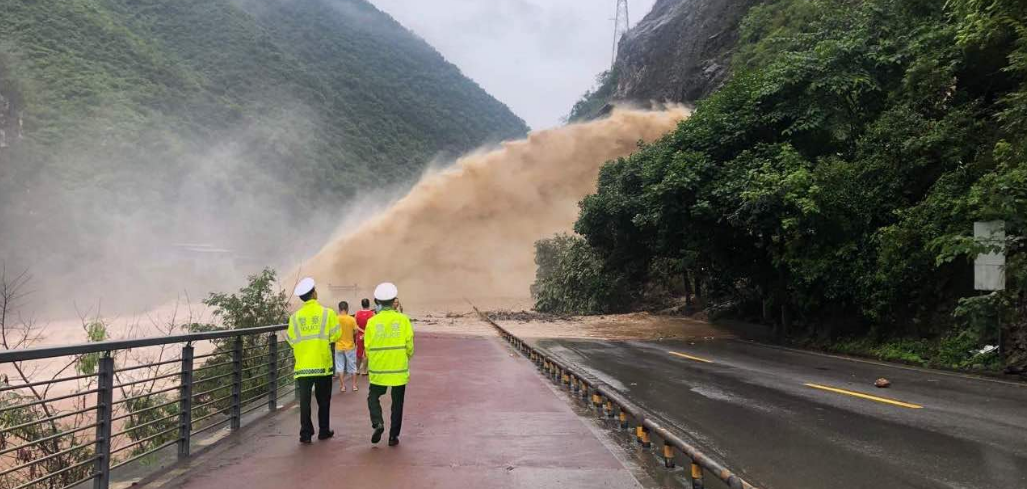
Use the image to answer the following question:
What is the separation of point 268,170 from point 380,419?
8671 centimetres

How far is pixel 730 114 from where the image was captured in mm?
22609

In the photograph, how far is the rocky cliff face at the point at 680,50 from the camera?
146ft

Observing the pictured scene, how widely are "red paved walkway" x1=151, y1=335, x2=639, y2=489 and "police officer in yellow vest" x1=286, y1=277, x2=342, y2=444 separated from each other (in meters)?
0.46

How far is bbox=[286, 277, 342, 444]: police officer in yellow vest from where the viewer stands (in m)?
6.95

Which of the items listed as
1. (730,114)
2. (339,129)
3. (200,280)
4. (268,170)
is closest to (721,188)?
(730,114)

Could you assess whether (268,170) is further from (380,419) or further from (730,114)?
(380,419)

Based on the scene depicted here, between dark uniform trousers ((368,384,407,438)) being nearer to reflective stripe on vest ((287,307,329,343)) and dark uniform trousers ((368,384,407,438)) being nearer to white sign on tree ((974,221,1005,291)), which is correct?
reflective stripe on vest ((287,307,329,343))

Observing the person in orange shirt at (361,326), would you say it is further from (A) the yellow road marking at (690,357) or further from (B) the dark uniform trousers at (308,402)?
(A) the yellow road marking at (690,357)

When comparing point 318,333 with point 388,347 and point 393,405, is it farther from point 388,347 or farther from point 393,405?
point 393,405

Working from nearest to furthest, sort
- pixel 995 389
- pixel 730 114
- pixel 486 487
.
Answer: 1. pixel 486 487
2. pixel 995 389
3. pixel 730 114

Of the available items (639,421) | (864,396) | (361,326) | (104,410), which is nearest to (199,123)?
(361,326)

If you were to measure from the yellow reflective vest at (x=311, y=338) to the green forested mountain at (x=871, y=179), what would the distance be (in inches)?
462

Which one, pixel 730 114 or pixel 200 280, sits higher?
pixel 730 114

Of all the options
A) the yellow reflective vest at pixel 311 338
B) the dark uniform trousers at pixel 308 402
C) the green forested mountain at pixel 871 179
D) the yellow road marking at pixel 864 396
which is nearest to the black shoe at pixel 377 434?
the dark uniform trousers at pixel 308 402
